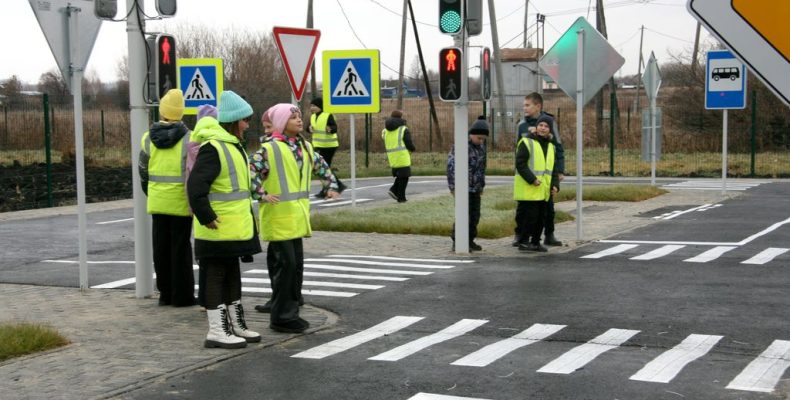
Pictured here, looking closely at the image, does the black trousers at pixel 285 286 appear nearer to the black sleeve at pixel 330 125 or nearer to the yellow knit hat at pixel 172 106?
the yellow knit hat at pixel 172 106

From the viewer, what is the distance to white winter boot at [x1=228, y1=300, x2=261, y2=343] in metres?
8.30

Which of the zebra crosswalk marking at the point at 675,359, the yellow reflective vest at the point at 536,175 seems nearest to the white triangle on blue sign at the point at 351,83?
the yellow reflective vest at the point at 536,175

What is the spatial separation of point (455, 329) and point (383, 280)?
2.88 meters

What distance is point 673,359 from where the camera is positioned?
752cm

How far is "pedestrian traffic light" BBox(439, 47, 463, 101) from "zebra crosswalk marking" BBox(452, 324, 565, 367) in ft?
17.8

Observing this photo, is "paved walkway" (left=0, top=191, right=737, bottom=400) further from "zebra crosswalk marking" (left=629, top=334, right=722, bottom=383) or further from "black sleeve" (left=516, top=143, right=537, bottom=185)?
"zebra crosswalk marking" (left=629, top=334, right=722, bottom=383)

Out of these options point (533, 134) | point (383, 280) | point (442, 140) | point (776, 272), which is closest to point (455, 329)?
point (383, 280)

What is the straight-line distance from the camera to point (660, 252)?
45.1ft

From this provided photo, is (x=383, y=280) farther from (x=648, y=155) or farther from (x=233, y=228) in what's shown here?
(x=648, y=155)

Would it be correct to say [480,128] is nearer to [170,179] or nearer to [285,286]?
[170,179]

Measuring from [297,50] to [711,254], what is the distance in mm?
5861

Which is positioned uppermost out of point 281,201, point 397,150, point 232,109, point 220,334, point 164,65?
point 164,65

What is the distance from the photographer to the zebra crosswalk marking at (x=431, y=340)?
25.3ft

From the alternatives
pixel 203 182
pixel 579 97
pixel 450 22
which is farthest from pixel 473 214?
pixel 203 182
